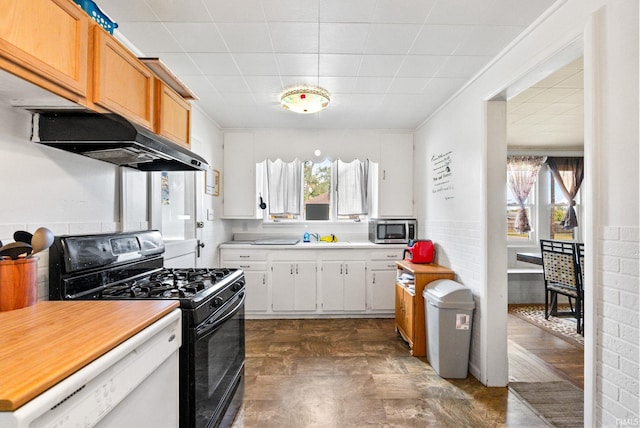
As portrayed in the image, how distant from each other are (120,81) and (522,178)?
5.48m

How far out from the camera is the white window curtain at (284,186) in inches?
169

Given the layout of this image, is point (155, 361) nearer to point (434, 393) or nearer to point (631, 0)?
point (434, 393)

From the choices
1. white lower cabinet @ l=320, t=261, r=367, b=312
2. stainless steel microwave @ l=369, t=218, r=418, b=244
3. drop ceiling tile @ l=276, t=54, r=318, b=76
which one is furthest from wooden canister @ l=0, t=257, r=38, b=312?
stainless steel microwave @ l=369, t=218, r=418, b=244

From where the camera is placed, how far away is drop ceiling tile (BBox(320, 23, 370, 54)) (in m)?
1.91

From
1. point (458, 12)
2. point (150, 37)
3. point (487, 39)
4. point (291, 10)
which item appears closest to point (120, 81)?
point (150, 37)

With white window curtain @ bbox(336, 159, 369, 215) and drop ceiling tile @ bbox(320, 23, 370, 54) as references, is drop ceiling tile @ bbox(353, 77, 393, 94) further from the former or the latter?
white window curtain @ bbox(336, 159, 369, 215)

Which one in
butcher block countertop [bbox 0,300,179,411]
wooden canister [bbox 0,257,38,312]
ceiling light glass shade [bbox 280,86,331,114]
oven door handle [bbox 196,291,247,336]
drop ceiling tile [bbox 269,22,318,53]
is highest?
drop ceiling tile [bbox 269,22,318,53]

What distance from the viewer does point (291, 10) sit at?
175 cm

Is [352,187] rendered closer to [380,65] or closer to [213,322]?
[380,65]

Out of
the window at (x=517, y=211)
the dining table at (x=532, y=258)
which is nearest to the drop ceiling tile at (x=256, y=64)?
the dining table at (x=532, y=258)

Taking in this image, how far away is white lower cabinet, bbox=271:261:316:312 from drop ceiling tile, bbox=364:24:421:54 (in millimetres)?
2428

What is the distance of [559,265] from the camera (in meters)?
3.69

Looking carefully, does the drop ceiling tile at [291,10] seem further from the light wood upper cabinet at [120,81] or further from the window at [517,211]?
the window at [517,211]

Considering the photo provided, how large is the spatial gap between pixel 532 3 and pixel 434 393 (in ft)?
8.19
